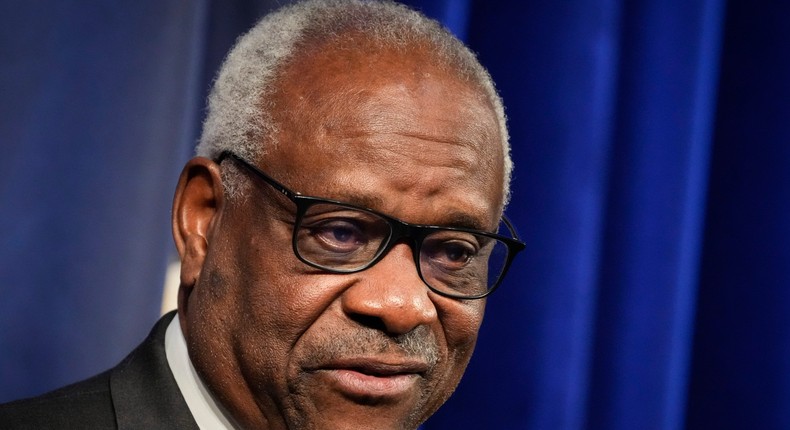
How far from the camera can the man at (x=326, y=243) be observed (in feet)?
4.31

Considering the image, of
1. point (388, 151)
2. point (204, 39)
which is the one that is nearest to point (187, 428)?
point (388, 151)

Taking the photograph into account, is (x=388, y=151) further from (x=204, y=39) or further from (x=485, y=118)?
(x=204, y=39)

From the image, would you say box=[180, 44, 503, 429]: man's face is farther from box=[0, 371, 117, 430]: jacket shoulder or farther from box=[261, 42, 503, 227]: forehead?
box=[0, 371, 117, 430]: jacket shoulder

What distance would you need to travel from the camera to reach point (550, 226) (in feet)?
6.41

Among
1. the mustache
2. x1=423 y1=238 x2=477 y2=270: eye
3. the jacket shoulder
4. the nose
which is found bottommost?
the jacket shoulder

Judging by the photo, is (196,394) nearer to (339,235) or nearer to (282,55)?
(339,235)

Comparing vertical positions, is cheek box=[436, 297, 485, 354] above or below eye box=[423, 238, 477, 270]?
below

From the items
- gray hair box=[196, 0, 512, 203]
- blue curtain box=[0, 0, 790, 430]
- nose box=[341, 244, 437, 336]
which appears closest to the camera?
nose box=[341, 244, 437, 336]

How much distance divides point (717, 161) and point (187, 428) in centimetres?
122

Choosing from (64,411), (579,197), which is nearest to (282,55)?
(64,411)

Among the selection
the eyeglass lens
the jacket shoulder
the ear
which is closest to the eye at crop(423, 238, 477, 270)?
the eyeglass lens

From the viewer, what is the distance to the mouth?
1.30 metres

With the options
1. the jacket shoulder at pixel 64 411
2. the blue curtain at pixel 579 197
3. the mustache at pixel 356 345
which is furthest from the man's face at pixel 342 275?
the blue curtain at pixel 579 197

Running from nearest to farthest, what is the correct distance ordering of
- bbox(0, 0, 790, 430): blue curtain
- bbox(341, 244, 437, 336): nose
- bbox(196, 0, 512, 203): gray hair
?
1. bbox(341, 244, 437, 336): nose
2. bbox(196, 0, 512, 203): gray hair
3. bbox(0, 0, 790, 430): blue curtain
